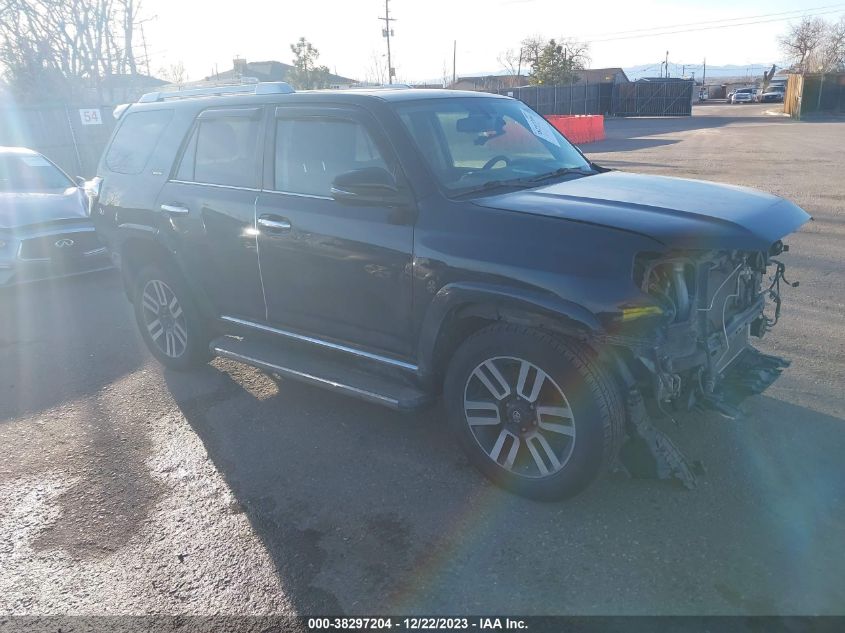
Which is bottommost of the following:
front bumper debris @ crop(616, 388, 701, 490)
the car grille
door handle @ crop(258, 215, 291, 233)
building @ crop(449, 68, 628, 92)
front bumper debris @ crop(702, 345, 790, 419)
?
front bumper debris @ crop(616, 388, 701, 490)

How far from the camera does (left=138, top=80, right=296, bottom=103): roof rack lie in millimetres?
4781

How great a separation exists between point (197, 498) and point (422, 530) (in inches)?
51.6

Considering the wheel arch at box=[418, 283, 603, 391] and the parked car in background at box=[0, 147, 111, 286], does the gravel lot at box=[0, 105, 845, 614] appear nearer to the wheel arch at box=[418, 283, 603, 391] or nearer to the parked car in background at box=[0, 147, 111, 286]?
the wheel arch at box=[418, 283, 603, 391]

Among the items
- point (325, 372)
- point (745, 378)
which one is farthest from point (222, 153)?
point (745, 378)

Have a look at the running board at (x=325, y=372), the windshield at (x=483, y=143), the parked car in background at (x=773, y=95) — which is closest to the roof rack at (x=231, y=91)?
the windshield at (x=483, y=143)

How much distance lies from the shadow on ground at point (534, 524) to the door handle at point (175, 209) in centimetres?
159

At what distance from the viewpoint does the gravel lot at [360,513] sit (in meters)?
2.97

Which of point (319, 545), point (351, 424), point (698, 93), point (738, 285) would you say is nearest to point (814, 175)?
point (738, 285)

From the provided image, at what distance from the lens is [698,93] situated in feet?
238

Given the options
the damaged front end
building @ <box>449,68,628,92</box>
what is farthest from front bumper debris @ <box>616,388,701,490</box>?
building @ <box>449,68,628,92</box>

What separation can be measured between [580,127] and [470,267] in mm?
25851

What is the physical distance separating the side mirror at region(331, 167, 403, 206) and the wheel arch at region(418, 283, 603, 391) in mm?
624

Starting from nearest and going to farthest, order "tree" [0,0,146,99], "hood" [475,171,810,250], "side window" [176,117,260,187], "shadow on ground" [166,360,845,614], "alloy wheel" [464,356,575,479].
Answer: "shadow on ground" [166,360,845,614] < "hood" [475,171,810,250] < "alloy wheel" [464,356,575,479] < "side window" [176,117,260,187] < "tree" [0,0,146,99]

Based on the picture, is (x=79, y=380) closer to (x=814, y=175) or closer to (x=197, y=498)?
(x=197, y=498)
